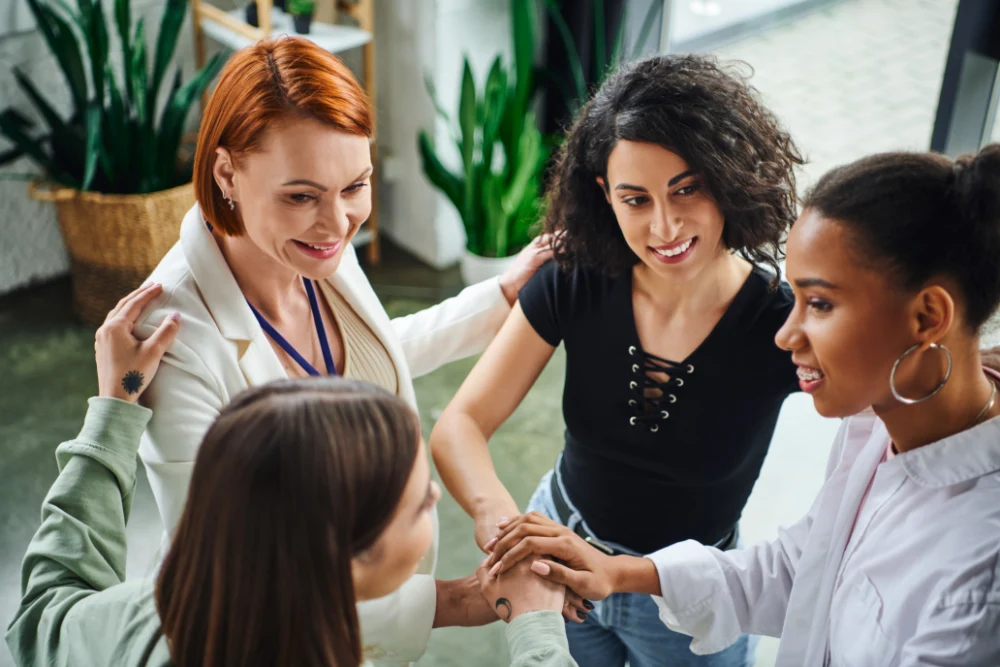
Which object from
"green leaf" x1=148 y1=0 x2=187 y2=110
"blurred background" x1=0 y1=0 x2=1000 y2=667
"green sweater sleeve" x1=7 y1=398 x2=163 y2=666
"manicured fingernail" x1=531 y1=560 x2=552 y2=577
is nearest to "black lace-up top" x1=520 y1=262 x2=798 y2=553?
"manicured fingernail" x1=531 y1=560 x2=552 y2=577

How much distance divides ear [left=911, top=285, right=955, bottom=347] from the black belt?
668 mm

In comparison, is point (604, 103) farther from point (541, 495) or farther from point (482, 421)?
point (541, 495)

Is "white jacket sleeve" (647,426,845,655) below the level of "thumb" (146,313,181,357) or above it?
below

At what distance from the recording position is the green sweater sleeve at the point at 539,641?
1285 millimetres

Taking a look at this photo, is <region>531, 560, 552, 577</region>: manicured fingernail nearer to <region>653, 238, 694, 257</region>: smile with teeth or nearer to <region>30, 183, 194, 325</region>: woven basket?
<region>653, 238, 694, 257</region>: smile with teeth

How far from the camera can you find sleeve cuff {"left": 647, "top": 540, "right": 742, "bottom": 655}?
5.20ft

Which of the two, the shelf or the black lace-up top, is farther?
the shelf

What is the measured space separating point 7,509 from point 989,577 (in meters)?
2.75

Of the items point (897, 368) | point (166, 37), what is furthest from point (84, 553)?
point (166, 37)

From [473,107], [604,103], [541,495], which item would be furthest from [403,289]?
[604,103]

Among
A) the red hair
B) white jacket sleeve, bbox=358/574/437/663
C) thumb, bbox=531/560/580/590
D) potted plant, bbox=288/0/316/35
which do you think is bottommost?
white jacket sleeve, bbox=358/574/437/663

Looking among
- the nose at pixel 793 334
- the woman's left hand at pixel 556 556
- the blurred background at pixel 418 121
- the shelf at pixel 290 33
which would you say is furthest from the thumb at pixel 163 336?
the shelf at pixel 290 33

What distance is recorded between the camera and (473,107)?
3.61 metres

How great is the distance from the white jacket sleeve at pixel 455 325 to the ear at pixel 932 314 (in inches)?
33.8
